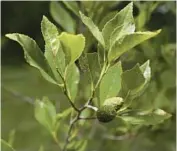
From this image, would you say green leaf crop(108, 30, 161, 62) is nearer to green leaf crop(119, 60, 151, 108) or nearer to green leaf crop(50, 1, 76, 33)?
green leaf crop(119, 60, 151, 108)

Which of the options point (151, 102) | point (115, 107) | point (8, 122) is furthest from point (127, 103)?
point (8, 122)

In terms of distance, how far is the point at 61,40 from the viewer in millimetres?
412

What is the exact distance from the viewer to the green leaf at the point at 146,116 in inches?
18.7

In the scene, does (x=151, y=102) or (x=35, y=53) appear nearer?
(x=35, y=53)

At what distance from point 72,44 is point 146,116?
124 mm

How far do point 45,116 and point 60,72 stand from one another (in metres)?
0.18

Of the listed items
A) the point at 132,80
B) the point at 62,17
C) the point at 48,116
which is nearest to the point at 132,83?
the point at 132,80

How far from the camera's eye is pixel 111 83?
45 centimetres

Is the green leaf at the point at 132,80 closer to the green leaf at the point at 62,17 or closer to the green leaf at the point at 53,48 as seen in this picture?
the green leaf at the point at 53,48

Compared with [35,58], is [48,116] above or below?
below

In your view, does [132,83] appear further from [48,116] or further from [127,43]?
[48,116]

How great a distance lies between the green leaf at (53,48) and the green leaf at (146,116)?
0.09 m

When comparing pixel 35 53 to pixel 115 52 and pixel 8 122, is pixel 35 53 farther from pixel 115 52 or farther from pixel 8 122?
pixel 8 122

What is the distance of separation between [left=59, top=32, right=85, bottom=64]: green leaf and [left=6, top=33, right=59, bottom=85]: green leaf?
45mm
